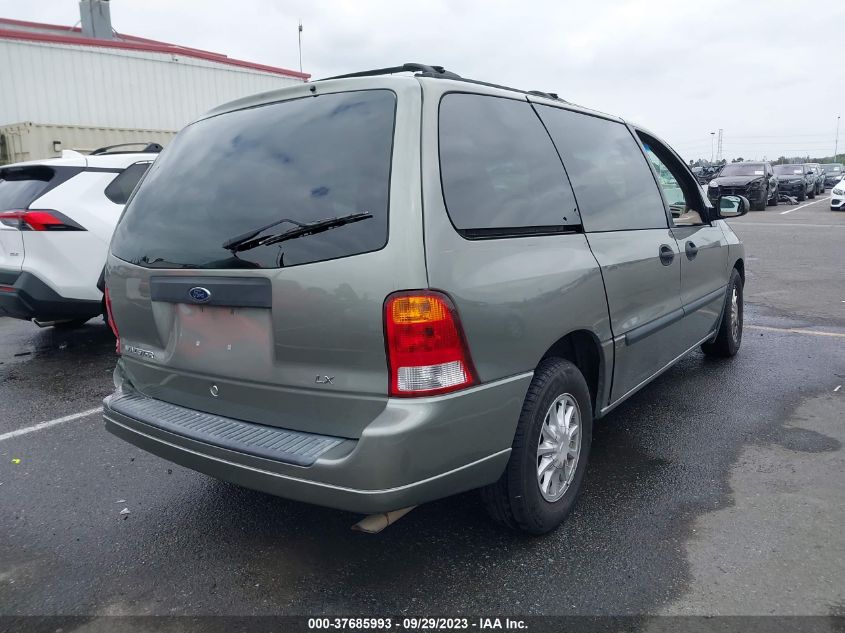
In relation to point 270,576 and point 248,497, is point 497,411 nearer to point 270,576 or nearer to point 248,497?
point 270,576

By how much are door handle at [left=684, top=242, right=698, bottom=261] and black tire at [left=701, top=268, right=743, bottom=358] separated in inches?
42.5

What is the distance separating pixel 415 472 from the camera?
7.31 feet

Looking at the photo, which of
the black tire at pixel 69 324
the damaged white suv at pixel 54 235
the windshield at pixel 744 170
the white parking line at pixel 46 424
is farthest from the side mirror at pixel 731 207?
the windshield at pixel 744 170

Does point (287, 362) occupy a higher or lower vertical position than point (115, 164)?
lower

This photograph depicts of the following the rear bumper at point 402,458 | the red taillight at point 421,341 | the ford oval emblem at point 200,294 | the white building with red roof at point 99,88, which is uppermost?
the white building with red roof at point 99,88

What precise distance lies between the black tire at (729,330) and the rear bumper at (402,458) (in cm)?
338

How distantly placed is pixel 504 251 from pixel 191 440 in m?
1.35

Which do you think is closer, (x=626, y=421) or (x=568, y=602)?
(x=568, y=602)

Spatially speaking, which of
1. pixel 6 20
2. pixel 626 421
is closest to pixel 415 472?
pixel 626 421

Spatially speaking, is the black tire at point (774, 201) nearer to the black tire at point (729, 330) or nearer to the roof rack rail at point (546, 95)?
the black tire at point (729, 330)

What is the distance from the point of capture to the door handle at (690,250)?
164 inches

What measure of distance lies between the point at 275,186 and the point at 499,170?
86 cm

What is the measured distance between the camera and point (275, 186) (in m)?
2.47

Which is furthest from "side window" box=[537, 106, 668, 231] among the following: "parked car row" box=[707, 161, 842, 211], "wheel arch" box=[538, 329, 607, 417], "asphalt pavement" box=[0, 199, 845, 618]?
"parked car row" box=[707, 161, 842, 211]
